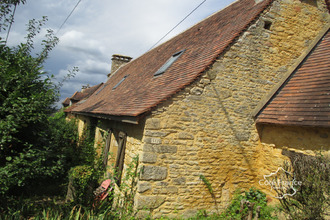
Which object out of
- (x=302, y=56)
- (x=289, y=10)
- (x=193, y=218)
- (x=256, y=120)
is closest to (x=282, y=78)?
(x=302, y=56)

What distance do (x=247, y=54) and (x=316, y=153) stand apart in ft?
9.60

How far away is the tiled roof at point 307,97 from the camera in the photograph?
4703mm

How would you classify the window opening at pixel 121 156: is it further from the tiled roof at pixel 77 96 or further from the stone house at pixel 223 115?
the tiled roof at pixel 77 96

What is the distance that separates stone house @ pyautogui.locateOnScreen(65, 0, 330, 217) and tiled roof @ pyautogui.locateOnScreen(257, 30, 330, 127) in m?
0.05

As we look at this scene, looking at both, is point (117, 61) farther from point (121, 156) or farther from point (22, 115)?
point (22, 115)

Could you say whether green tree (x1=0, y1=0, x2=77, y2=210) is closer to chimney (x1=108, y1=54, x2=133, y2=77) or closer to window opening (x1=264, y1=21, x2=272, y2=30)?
window opening (x1=264, y1=21, x2=272, y2=30)

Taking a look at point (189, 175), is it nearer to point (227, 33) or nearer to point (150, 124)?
point (150, 124)

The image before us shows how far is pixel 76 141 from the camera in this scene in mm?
11016

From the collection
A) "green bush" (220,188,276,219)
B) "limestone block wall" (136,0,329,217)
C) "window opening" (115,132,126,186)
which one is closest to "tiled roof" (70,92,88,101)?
"window opening" (115,132,126,186)

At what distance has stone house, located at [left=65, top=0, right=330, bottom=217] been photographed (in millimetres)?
4719

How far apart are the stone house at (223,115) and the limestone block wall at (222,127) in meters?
0.02

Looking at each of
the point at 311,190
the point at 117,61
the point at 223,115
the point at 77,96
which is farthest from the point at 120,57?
the point at 311,190

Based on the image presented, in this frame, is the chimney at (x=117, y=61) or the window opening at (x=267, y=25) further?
the chimney at (x=117, y=61)

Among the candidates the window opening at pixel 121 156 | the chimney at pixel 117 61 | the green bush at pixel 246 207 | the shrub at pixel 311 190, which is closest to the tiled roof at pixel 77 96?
the chimney at pixel 117 61
